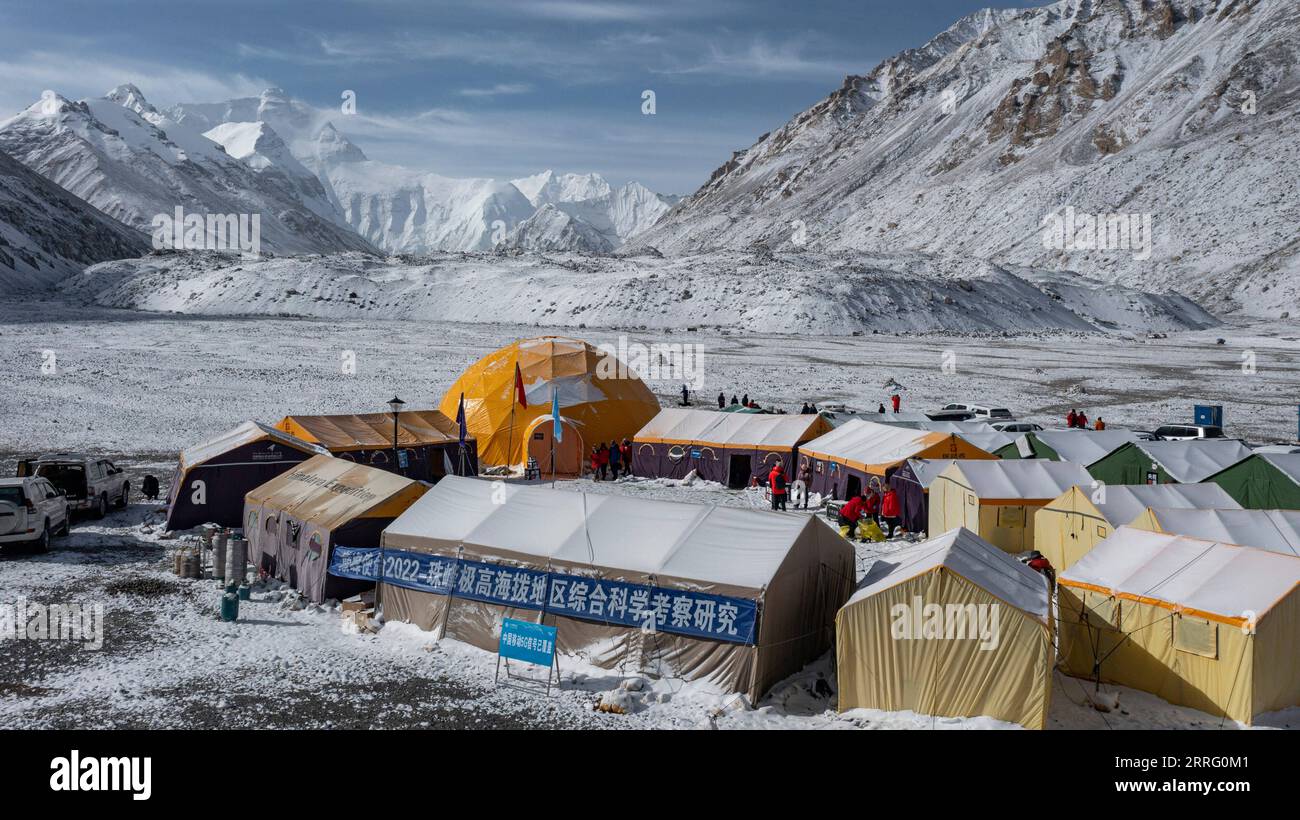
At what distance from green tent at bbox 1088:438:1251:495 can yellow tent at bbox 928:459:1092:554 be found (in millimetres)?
3015

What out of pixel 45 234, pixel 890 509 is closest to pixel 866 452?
pixel 890 509

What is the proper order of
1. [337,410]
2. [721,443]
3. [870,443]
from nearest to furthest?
[870,443] < [721,443] < [337,410]

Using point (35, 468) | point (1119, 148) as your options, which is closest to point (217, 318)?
point (35, 468)

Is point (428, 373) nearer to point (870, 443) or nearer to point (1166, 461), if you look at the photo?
point (870, 443)

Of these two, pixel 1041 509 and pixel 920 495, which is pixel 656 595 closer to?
pixel 1041 509

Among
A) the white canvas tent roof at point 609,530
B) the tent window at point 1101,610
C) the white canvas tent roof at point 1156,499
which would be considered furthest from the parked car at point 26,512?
the white canvas tent roof at point 1156,499

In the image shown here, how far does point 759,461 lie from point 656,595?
14496 mm

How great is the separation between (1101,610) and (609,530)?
21.5 feet

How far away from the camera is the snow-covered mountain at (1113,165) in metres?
122

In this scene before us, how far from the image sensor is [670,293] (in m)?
94.9

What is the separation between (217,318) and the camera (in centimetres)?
8244

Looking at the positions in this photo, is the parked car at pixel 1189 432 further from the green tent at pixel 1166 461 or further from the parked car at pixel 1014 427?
the green tent at pixel 1166 461

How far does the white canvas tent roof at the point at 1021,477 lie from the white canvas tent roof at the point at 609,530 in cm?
779

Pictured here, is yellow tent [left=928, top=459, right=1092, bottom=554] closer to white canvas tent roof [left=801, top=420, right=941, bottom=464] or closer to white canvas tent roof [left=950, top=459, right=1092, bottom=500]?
white canvas tent roof [left=950, top=459, right=1092, bottom=500]
